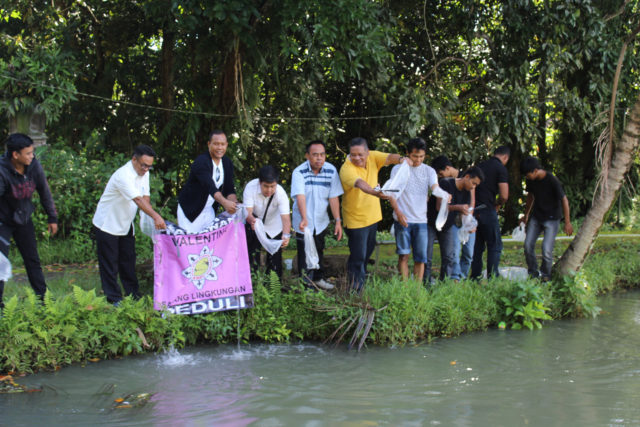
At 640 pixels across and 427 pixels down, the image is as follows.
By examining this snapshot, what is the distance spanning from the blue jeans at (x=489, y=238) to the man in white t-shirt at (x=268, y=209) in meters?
2.67

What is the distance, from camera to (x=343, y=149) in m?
16.6

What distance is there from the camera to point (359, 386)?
16.7ft

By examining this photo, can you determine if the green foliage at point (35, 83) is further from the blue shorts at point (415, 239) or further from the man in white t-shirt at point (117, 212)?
the blue shorts at point (415, 239)

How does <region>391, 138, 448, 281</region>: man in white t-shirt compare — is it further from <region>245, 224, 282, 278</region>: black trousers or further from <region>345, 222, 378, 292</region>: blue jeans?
<region>245, 224, 282, 278</region>: black trousers

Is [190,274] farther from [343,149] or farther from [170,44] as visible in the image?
[343,149]

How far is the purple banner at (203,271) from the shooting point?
6.30 metres

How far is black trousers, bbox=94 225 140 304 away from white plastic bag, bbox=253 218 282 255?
133 cm

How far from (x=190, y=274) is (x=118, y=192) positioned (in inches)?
45.0

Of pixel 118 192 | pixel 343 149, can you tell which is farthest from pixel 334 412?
pixel 343 149

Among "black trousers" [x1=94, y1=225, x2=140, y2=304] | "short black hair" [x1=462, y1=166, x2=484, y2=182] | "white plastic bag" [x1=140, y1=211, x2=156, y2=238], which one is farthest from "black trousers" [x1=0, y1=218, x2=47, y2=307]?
"short black hair" [x1=462, y1=166, x2=484, y2=182]

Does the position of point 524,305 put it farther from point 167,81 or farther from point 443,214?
point 167,81

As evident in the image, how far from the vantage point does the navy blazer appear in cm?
663

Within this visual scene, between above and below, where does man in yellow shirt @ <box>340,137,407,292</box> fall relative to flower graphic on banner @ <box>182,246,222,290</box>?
above

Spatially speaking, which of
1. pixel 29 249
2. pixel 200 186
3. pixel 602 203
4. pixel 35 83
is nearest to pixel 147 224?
pixel 200 186
